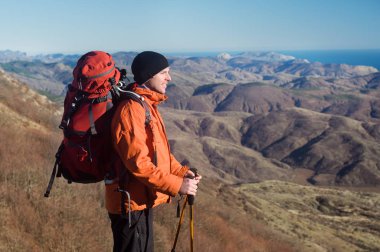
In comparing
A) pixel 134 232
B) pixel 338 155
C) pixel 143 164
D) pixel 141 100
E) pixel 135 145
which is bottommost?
pixel 338 155

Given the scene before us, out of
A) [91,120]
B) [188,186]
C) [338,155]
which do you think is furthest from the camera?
[338,155]

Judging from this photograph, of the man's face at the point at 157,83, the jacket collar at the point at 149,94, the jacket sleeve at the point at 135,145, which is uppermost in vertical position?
the man's face at the point at 157,83

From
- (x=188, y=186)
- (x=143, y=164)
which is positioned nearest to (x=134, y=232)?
(x=188, y=186)

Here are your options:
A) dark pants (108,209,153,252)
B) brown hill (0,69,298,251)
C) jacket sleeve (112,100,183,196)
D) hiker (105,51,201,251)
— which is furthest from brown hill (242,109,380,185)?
jacket sleeve (112,100,183,196)

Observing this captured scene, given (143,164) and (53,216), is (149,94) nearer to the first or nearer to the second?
(143,164)

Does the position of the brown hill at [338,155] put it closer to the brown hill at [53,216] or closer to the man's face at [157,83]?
the brown hill at [53,216]

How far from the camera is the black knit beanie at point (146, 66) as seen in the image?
432cm

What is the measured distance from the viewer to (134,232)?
14.0 ft

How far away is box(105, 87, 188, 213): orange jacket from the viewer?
12.4 feet

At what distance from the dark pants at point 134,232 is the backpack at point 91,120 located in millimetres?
505

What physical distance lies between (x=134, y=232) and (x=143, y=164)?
898mm

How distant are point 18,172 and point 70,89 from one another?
15.9 feet

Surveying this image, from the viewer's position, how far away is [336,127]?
19975 centimetres

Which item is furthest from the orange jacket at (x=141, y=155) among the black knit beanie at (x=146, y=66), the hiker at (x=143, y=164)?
the black knit beanie at (x=146, y=66)
